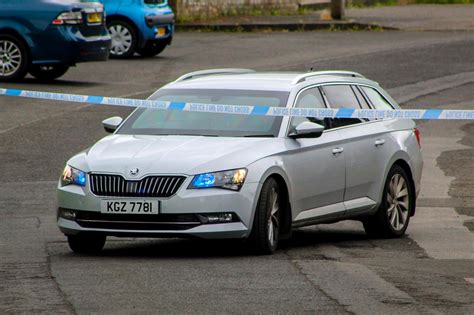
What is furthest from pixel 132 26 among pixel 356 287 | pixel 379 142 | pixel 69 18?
pixel 356 287

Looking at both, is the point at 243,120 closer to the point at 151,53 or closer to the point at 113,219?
the point at 113,219

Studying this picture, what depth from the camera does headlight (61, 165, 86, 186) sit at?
1110 centimetres

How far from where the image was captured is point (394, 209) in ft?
43.1

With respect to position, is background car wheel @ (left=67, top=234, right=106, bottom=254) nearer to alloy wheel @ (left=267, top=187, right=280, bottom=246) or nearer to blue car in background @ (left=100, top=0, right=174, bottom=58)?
alloy wheel @ (left=267, top=187, right=280, bottom=246)

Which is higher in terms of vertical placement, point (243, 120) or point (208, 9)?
point (243, 120)

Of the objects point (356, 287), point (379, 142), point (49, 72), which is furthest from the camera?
point (49, 72)

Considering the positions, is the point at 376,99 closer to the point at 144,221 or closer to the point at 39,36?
the point at 144,221

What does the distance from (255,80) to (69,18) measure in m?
12.2

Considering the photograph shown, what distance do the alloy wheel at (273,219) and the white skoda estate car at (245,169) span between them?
1 centimetres

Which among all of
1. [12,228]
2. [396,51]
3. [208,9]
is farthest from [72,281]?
[208,9]

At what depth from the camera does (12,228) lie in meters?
13.1

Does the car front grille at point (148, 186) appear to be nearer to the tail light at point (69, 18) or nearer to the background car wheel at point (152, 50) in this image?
the tail light at point (69, 18)

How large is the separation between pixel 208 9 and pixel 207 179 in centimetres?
2656

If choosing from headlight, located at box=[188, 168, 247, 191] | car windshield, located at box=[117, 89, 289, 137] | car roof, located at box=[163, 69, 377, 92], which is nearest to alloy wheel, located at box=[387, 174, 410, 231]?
car roof, located at box=[163, 69, 377, 92]
